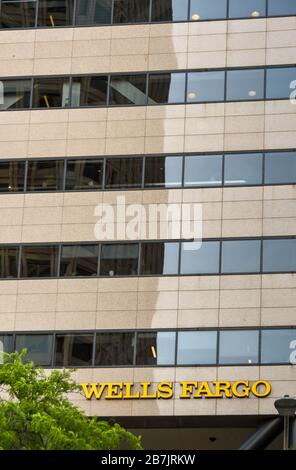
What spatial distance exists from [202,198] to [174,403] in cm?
901

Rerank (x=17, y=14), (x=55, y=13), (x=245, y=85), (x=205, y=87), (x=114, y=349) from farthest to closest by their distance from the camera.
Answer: (x=17, y=14), (x=55, y=13), (x=205, y=87), (x=245, y=85), (x=114, y=349)

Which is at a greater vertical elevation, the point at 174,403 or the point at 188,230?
the point at 188,230

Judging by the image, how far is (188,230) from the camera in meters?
50.9

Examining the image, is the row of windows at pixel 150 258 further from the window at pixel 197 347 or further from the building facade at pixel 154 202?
the window at pixel 197 347

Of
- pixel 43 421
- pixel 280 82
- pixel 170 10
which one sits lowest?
pixel 43 421

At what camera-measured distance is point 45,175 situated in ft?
174

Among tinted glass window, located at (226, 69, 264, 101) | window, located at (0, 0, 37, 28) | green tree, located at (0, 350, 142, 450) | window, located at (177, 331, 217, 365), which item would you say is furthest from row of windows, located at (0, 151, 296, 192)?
green tree, located at (0, 350, 142, 450)

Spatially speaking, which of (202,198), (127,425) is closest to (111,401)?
(127,425)

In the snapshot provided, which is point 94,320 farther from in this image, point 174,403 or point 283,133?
point 283,133

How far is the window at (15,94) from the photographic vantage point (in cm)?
5438

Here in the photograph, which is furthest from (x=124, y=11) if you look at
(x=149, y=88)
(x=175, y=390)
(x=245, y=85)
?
(x=175, y=390)

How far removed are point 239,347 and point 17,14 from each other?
19.2 meters

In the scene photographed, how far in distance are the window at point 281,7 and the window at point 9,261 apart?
15.8 m

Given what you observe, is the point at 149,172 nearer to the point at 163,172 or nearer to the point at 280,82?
the point at 163,172
